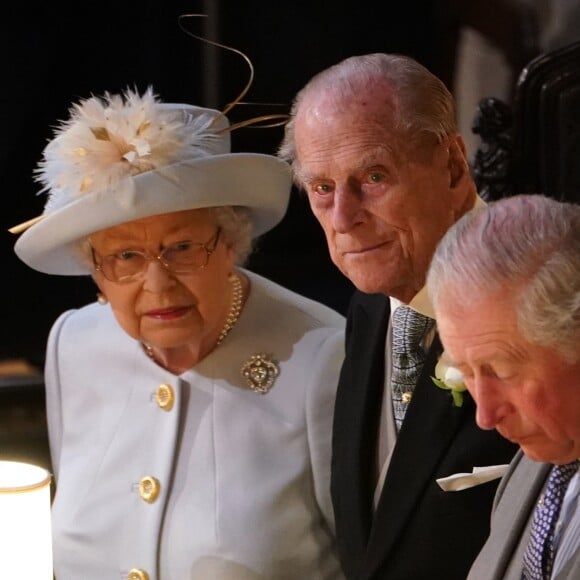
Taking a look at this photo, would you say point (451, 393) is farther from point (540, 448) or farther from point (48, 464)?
point (48, 464)

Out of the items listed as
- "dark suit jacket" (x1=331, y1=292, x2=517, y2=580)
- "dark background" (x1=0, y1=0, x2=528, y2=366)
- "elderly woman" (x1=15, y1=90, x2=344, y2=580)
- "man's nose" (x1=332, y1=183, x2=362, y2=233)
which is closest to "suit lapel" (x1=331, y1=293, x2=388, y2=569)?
"dark suit jacket" (x1=331, y1=292, x2=517, y2=580)

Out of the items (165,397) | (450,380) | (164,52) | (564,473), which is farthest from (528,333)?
(164,52)

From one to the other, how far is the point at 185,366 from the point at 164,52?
2213mm

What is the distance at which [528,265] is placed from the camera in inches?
55.0

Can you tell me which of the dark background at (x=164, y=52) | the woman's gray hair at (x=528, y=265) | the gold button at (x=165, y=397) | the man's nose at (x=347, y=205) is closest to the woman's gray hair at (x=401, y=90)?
the man's nose at (x=347, y=205)

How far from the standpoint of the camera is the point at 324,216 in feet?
6.28

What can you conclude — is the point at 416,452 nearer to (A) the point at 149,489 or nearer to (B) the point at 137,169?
(A) the point at 149,489

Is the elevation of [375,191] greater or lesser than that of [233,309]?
greater

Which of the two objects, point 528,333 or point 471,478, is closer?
point 528,333

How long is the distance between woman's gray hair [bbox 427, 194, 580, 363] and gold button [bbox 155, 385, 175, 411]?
102 cm

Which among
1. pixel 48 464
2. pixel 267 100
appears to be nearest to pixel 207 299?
pixel 48 464

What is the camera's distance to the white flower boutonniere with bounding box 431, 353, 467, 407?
5.80 feet

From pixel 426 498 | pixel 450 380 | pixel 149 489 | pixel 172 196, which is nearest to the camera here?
pixel 450 380

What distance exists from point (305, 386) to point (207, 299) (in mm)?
248
